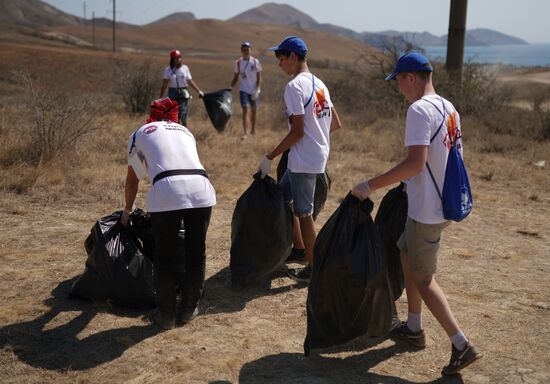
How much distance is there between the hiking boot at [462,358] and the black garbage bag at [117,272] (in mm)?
1909

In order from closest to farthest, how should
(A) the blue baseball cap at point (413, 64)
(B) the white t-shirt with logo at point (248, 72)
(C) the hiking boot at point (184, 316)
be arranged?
(A) the blue baseball cap at point (413, 64), (C) the hiking boot at point (184, 316), (B) the white t-shirt with logo at point (248, 72)

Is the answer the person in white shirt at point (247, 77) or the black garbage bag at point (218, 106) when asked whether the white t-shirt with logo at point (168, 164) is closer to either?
the black garbage bag at point (218, 106)

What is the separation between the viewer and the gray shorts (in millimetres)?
3141

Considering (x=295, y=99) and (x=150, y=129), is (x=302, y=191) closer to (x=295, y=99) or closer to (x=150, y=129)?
(x=295, y=99)

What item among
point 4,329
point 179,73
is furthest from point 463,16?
point 4,329

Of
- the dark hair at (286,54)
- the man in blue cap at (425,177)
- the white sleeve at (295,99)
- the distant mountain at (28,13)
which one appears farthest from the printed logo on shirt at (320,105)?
the distant mountain at (28,13)

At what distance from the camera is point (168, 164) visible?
350 cm

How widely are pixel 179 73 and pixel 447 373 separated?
7248 millimetres

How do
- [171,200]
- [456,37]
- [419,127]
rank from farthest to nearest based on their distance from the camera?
[456,37] → [171,200] → [419,127]

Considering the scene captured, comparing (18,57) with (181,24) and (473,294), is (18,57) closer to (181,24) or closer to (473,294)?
(473,294)

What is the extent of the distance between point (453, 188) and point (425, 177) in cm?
15

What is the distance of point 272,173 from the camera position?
26.2 ft

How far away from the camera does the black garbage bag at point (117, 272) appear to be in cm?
394

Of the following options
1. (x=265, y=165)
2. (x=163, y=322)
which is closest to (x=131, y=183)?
(x=163, y=322)
